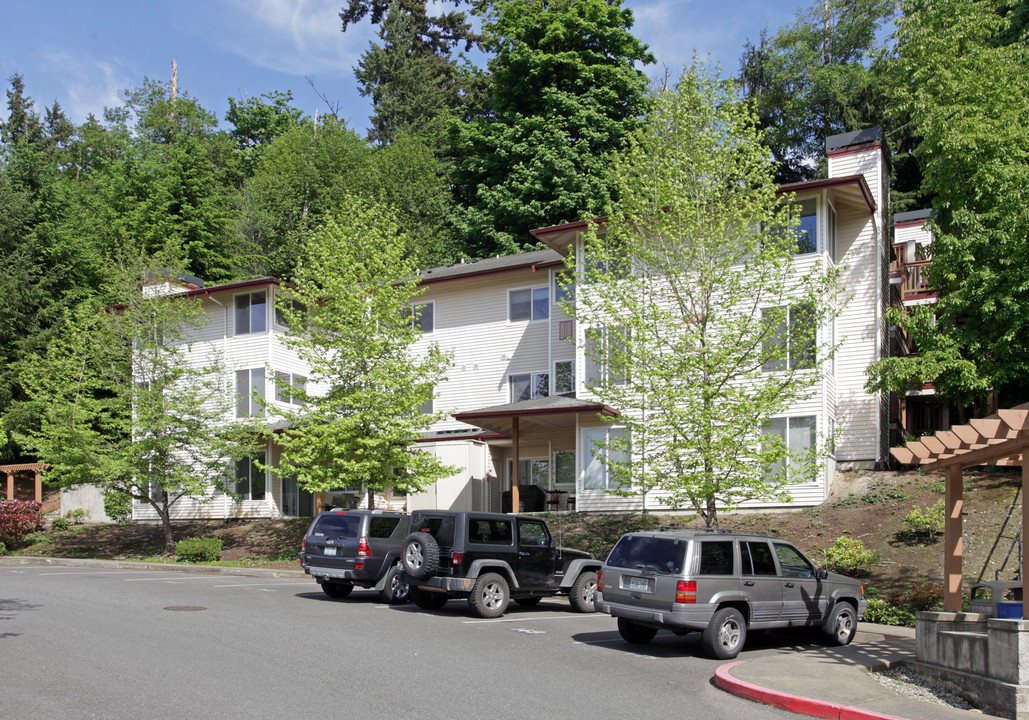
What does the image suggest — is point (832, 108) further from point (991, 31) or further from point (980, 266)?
point (980, 266)

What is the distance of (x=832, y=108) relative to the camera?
51375mm

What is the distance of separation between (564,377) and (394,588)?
15.0m

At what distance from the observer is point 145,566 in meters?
26.9

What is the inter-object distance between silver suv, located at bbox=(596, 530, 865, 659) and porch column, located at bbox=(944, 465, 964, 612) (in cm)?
233

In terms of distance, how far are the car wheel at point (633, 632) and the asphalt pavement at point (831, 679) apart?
4.58 feet

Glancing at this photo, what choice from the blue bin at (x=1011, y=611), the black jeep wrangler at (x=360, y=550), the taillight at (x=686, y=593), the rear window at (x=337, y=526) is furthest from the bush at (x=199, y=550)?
the blue bin at (x=1011, y=611)

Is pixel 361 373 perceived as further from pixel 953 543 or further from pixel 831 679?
pixel 831 679

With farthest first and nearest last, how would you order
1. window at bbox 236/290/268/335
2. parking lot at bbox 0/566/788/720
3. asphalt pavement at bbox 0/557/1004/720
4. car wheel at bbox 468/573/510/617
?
window at bbox 236/290/268/335, car wheel at bbox 468/573/510/617, asphalt pavement at bbox 0/557/1004/720, parking lot at bbox 0/566/788/720

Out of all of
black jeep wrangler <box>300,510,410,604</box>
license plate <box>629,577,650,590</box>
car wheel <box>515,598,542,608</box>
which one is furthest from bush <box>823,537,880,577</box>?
black jeep wrangler <box>300,510,410,604</box>

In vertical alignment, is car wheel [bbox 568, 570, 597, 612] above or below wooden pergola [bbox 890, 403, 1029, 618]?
below

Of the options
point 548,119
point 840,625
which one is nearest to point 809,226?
point 840,625

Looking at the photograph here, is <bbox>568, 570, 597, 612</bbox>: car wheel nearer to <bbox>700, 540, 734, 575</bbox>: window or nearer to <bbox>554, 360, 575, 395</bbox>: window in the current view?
<bbox>700, 540, 734, 575</bbox>: window

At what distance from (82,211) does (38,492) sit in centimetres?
1938

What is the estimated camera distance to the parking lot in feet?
27.7
